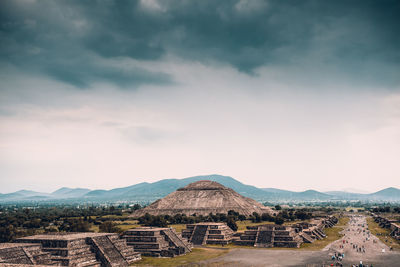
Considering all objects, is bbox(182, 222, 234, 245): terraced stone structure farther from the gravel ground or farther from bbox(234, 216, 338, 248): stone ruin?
the gravel ground

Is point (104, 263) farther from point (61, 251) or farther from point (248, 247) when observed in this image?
point (248, 247)

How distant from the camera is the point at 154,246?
8488 cm

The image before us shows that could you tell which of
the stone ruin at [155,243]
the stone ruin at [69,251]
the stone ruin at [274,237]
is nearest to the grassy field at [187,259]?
the stone ruin at [155,243]

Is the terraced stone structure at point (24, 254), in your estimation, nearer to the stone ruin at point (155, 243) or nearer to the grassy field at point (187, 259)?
the grassy field at point (187, 259)

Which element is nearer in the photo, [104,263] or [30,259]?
[30,259]

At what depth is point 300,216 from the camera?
570 ft

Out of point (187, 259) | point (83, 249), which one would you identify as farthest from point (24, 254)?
point (187, 259)

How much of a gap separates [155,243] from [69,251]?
24.1 m

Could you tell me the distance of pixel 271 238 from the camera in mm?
98875

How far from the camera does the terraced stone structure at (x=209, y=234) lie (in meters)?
104

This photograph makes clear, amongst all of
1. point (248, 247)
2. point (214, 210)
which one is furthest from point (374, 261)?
point (214, 210)

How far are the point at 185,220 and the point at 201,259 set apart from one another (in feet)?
271

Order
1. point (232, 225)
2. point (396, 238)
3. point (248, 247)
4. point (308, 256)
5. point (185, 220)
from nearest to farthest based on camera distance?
point (308, 256) → point (248, 247) → point (396, 238) → point (232, 225) → point (185, 220)

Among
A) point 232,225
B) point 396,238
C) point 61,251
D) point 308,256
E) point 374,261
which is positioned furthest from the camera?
point 232,225
